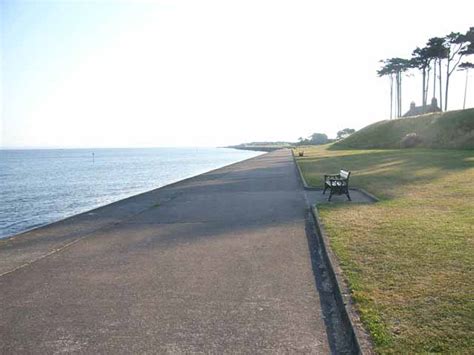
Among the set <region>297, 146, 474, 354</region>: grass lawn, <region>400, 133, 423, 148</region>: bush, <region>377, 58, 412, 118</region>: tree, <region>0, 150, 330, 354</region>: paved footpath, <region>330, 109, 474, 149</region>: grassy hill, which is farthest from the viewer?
<region>377, 58, 412, 118</region>: tree

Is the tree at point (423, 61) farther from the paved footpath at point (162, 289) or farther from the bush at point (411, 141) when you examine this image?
the paved footpath at point (162, 289)

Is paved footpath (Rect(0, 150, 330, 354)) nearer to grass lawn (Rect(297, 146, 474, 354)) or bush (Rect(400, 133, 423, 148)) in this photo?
grass lawn (Rect(297, 146, 474, 354))

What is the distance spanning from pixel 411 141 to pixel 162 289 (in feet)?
143

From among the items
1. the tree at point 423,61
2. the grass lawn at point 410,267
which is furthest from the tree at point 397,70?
the grass lawn at point 410,267

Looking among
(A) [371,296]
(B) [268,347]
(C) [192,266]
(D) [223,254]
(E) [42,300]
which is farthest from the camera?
(D) [223,254]

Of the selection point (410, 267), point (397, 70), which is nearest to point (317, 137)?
point (397, 70)

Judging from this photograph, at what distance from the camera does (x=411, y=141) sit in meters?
43.1

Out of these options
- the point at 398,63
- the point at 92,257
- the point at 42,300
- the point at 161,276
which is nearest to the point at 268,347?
the point at 161,276

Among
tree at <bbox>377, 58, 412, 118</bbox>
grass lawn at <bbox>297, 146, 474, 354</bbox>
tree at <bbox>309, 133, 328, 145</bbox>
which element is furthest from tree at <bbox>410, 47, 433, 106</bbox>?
tree at <bbox>309, 133, 328, 145</bbox>

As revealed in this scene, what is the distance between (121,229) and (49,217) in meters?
8.75

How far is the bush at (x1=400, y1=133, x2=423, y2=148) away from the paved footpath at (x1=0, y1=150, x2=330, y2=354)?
125 ft

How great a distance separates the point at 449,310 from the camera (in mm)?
3842

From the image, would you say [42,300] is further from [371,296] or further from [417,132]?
[417,132]

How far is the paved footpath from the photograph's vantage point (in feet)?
12.1
